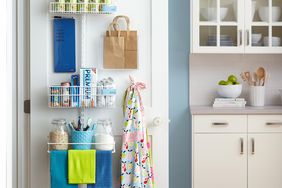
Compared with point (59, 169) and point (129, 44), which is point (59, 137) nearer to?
point (59, 169)

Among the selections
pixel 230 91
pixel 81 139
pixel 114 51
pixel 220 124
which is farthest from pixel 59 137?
pixel 230 91

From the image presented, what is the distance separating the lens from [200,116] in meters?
3.89

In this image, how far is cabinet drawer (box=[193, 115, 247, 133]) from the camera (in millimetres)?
3891

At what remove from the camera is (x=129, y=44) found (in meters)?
3.43

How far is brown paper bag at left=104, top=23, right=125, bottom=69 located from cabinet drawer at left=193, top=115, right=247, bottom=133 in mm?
A: 791

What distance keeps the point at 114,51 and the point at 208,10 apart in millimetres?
958

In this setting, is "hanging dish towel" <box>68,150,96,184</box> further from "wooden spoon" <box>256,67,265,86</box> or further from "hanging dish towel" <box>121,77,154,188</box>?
"wooden spoon" <box>256,67,265,86</box>

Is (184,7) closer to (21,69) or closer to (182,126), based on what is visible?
(182,126)

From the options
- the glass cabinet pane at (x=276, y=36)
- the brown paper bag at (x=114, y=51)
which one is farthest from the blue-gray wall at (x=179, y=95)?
the brown paper bag at (x=114, y=51)

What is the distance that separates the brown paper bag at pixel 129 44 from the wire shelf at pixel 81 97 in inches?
8.0

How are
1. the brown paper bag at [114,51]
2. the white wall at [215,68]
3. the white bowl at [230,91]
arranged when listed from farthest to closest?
the white wall at [215,68]
the white bowl at [230,91]
the brown paper bag at [114,51]

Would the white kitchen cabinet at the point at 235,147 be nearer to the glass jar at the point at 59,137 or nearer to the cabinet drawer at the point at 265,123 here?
the cabinet drawer at the point at 265,123

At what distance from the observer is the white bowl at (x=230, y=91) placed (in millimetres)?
4125
